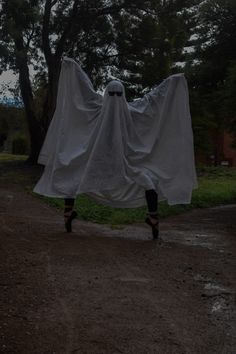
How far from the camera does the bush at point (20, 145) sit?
45.8m

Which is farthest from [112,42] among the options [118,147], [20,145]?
[20,145]

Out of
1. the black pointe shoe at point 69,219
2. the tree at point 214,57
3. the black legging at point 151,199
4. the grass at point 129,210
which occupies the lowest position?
the grass at point 129,210

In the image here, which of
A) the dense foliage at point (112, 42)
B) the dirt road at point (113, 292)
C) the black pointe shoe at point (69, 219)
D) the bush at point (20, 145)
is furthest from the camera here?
the bush at point (20, 145)

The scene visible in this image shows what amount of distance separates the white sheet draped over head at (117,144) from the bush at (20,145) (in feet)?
120

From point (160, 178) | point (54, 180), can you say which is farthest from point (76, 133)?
point (160, 178)

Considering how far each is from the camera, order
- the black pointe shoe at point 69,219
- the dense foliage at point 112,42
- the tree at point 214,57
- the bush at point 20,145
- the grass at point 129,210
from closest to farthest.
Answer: the black pointe shoe at point 69,219
the grass at point 129,210
the tree at point 214,57
the dense foliage at point 112,42
the bush at point 20,145

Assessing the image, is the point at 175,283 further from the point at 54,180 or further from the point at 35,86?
the point at 35,86

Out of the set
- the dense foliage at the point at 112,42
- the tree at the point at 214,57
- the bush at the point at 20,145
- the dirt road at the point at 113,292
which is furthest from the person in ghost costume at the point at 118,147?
the bush at the point at 20,145

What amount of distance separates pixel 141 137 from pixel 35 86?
72.1 ft

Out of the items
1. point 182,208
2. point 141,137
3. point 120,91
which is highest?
point 120,91

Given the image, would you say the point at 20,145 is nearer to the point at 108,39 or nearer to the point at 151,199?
the point at 108,39

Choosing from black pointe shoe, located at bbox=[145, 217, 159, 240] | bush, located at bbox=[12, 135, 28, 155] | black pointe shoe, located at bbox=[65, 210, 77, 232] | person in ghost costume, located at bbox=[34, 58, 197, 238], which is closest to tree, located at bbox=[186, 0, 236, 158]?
person in ghost costume, located at bbox=[34, 58, 197, 238]

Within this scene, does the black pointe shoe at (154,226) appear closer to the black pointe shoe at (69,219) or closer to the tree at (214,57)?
the black pointe shoe at (69,219)

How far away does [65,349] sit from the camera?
4.57 m
